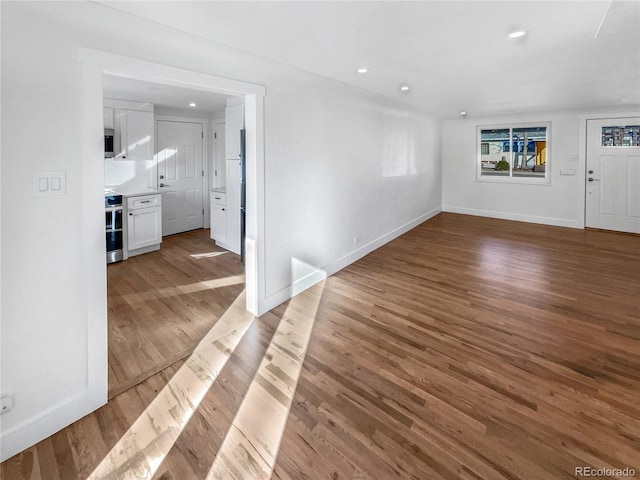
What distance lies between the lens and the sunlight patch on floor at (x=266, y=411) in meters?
1.73

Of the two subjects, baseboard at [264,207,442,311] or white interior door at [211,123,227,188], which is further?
white interior door at [211,123,227,188]

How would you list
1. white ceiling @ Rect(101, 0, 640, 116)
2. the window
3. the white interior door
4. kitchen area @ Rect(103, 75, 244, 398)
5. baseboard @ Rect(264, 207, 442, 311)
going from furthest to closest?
1. the window
2. the white interior door
3. baseboard @ Rect(264, 207, 442, 311)
4. kitchen area @ Rect(103, 75, 244, 398)
5. white ceiling @ Rect(101, 0, 640, 116)

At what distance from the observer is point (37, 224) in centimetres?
179

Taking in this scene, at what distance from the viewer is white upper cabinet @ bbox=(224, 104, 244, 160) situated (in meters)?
4.70

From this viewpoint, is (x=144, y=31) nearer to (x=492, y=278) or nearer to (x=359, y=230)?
(x=359, y=230)

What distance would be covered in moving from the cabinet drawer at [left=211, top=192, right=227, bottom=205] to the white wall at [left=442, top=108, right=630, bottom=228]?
578 centimetres

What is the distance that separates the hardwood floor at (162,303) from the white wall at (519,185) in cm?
608

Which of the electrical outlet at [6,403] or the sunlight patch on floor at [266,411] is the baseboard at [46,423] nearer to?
the electrical outlet at [6,403]

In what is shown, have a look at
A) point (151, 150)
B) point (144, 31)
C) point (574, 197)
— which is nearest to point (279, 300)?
point (144, 31)

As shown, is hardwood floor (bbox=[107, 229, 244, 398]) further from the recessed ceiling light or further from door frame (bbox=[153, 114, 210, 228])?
the recessed ceiling light

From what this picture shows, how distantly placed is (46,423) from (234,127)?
3980mm

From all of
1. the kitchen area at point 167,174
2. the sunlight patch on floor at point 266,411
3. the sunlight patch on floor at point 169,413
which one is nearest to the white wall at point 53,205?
the sunlight patch on floor at point 169,413

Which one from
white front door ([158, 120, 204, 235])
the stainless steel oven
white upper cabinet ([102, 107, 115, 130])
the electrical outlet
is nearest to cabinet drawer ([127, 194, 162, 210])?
the stainless steel oven

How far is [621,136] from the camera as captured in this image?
6508 millimetres
